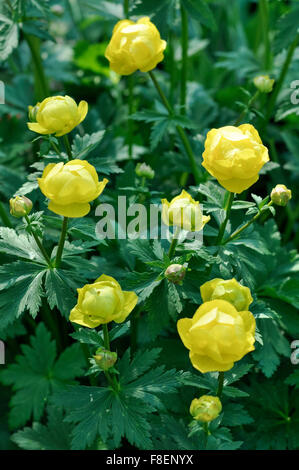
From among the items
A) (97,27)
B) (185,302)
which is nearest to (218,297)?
(185,302)

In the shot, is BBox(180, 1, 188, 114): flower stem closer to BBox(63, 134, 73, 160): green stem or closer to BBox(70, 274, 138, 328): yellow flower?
BBox(63, 134, 73, 160): green stem

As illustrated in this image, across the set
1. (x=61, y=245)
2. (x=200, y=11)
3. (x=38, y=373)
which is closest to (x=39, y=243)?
(x=61, y=245)

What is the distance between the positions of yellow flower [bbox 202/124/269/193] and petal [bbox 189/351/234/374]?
0.28 meters

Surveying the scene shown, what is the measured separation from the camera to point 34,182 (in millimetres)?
1079

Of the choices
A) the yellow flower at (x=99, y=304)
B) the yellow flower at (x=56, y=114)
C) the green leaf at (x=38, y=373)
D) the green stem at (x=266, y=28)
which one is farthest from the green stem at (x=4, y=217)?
the green stem at (x=266, y=28)

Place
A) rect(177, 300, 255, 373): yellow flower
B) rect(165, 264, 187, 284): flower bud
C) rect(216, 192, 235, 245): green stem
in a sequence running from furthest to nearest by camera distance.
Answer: rect(216, 192, 235, 245): green stem < rect(165, 264, 187, 284): flower bud < rect(177, 300, 255, 373): yellow flower

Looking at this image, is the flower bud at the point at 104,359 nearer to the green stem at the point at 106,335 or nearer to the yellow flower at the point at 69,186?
the green stem at the point at 106,335

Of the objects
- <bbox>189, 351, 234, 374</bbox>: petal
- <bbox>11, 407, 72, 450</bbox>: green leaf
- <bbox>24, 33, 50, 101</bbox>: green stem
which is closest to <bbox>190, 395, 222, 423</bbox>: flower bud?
<bbox>189, 351, 234, 374</bbox>: petal

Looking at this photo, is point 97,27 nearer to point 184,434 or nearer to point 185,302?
point 185,302

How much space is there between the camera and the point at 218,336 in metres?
0.77

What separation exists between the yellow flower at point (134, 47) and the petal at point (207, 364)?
1.84 feet

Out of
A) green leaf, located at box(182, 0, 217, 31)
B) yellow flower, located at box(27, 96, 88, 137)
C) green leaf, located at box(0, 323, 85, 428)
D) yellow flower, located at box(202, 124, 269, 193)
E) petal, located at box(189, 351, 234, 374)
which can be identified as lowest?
green leaf, located at box(0, 323, 85, 428)

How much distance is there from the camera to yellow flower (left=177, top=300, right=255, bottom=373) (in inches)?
30.2
